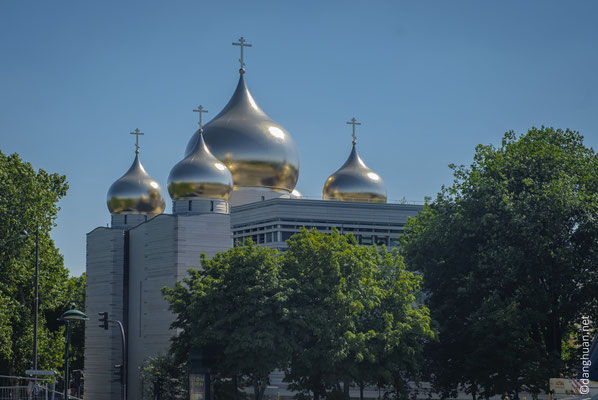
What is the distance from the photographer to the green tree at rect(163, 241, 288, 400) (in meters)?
40.8

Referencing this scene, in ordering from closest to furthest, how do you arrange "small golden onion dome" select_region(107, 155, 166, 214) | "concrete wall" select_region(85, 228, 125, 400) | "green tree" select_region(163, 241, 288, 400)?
"green tree" select_region(163, 241, 288, 400) → "concrete wall" select_region(85, 228, 125, 400) → "small golden onion dome" select_region(107, 155, 166, 214)

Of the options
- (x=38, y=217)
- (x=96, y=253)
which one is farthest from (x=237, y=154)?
(x=38, y=217)

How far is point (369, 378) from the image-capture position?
4238 cm

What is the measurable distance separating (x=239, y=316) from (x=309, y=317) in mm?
3054

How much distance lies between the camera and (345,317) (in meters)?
40.8

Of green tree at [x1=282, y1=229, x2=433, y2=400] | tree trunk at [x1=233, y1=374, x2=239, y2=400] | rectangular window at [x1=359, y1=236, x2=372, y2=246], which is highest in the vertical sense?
rectangular window at [x1=359, y1=236, x2=372, y2=246]

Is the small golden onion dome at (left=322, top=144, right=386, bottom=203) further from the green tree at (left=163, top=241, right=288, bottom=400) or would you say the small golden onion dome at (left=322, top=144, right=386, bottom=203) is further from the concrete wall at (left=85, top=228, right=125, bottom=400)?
the green tree at (left=163, top=241, right=288, bottom=400)

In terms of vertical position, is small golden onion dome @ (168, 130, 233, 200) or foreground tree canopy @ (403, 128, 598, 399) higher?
small golden onion dome @ (168, 130, 233, 200)

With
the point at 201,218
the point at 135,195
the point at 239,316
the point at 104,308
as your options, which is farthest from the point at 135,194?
the point at 239,316

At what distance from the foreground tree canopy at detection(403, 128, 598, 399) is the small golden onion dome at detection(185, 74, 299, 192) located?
75.1 feet

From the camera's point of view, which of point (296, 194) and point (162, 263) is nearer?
point (162, 263)

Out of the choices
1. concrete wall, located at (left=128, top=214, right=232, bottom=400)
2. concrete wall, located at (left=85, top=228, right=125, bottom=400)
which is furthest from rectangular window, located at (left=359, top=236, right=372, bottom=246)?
concrete wall, located at (left=85, top=228, right=125, bottom=400)

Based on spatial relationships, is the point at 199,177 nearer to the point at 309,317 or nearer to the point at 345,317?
the point at 309,317

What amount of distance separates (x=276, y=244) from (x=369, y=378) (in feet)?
74.1
